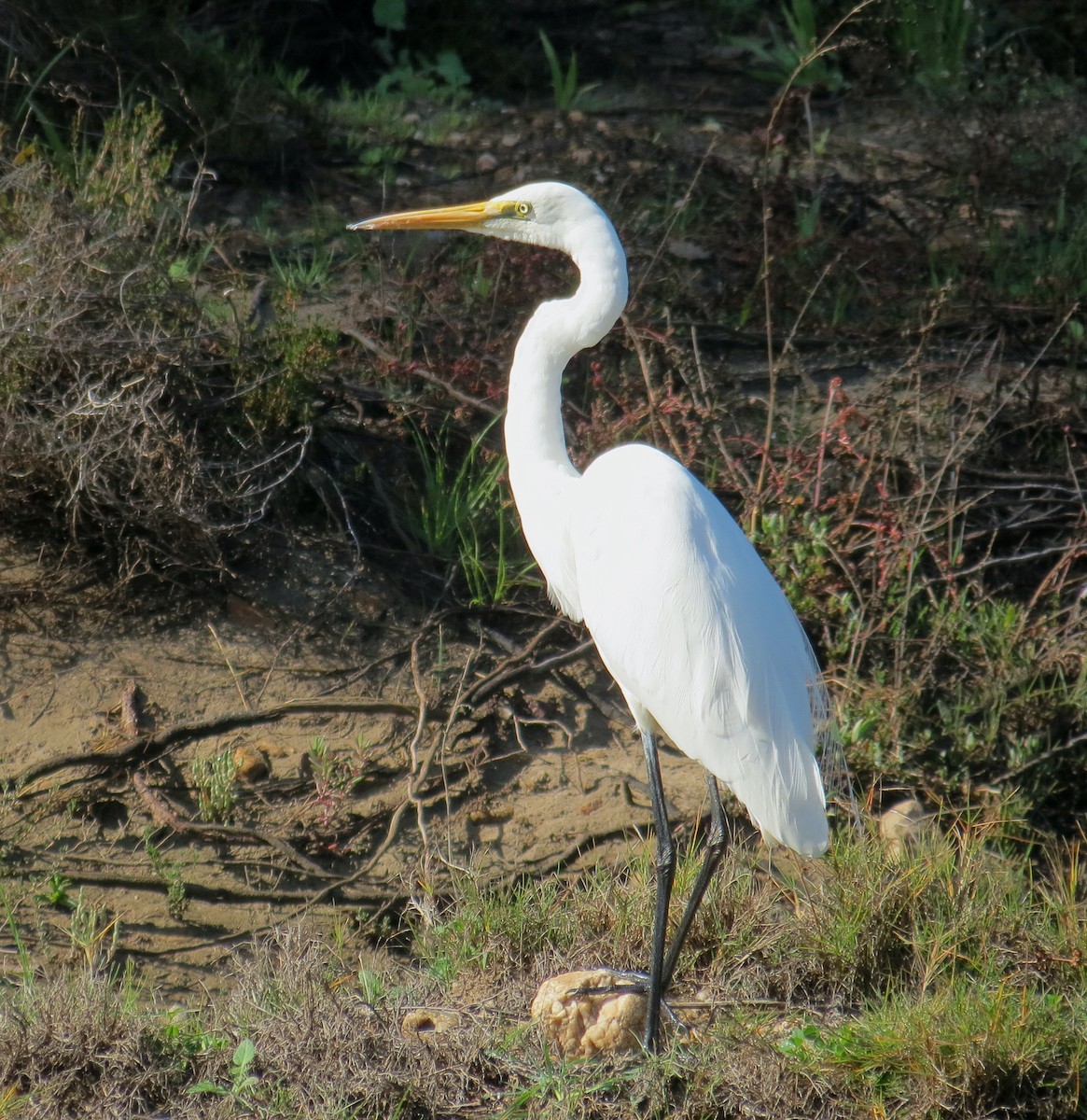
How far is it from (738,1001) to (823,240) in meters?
3.59

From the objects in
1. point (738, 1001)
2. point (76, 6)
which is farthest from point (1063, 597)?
point (76, 6)

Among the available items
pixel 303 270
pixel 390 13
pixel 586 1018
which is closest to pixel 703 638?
pixel 586 1018

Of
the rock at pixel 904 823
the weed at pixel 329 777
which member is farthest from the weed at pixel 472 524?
the rock at pixel 904 823

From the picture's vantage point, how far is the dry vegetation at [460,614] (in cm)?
273

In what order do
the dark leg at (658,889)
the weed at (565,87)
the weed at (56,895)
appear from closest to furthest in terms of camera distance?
the dark leg at (658,889) → the weed at (56,895) → the weed at (565,87)

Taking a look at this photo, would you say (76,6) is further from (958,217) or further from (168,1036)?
(168,1036)

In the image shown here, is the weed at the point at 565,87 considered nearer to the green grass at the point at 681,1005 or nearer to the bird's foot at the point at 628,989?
the green grass at the point at 681,1005

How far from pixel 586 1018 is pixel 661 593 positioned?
93cm

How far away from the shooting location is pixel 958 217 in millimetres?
5906

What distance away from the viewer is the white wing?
2807 mm

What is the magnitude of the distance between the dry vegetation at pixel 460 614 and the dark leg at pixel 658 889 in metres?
0.11

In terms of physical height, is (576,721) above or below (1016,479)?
below

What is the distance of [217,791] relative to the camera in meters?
3.61

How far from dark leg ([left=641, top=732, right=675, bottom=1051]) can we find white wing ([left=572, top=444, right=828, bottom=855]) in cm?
13
